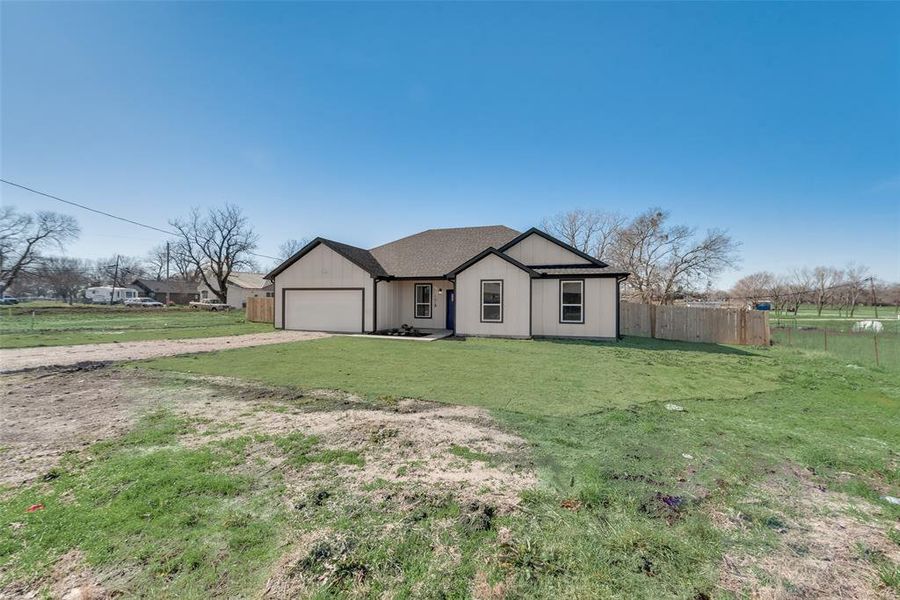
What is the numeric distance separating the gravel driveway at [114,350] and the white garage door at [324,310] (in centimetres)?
251

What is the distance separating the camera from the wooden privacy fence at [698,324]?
1415 centimetres

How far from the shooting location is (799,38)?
9898mm

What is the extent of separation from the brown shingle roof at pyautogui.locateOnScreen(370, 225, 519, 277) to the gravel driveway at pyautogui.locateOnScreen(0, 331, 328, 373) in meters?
6.05

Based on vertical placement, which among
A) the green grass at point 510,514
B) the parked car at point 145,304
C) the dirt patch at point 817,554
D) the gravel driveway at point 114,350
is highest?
the parked car at point 145,304

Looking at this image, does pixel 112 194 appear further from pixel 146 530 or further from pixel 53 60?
pixel 146 530

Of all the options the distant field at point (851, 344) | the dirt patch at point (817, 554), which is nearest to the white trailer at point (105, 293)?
the dirt patch at point (817, 554)

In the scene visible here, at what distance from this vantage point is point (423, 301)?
18.2 m

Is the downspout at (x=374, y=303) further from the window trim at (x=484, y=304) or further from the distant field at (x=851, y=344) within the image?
the distant field at (x=851, y=344)

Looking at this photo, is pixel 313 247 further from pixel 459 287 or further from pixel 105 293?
pixel 105 293

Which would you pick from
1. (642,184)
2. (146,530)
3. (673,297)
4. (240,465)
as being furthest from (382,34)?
(673,297)

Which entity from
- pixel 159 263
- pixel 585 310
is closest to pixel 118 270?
pixel 159 263

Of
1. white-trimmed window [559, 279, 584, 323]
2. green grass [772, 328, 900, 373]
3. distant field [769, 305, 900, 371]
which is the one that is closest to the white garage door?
white-trimmed window [559, 279, 584, 323]

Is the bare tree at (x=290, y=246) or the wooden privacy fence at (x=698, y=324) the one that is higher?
the bare tree at (x=290, y=246)

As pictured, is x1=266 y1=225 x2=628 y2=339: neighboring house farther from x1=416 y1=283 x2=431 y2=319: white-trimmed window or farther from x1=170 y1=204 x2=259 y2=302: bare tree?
x1=170 y1=204 x2=259 y2=302: bare tree
